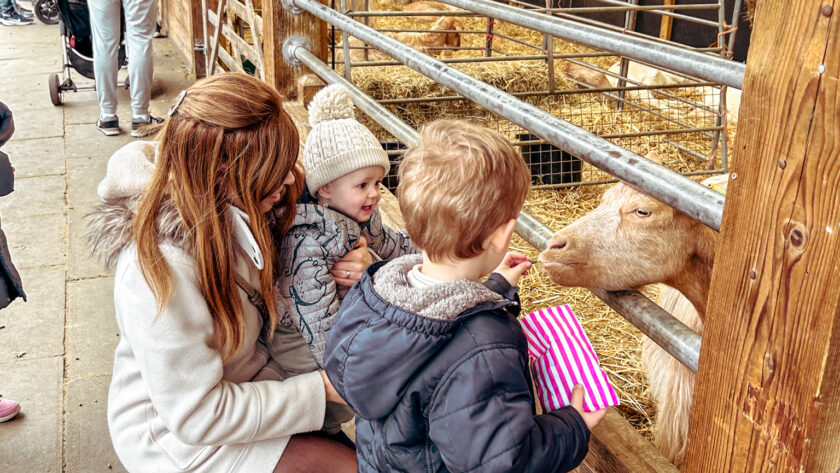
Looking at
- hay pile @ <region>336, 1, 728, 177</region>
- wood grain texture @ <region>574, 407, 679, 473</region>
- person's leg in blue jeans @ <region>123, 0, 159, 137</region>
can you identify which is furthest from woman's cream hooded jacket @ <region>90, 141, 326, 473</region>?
person's leg in blue jeans @ <region>123, 0, 159, 137</region>

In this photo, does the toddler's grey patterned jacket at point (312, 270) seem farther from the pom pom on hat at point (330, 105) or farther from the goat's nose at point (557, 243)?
the goat's nose at point (557, 243)

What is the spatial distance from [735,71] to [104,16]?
5.04 metres

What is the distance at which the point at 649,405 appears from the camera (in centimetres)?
287

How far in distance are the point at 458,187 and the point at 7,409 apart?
2079mm

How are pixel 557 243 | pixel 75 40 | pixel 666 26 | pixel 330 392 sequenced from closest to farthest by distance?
pixel 330 392, pixel 557 243, pixel 75 40, pixel 666 26

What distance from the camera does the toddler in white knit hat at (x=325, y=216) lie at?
5.35 ft

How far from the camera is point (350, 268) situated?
5.47 feet

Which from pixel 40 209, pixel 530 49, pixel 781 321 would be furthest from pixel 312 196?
pixel 530 49

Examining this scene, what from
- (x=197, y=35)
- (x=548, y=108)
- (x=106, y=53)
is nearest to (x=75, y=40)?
(x=106, y=53)

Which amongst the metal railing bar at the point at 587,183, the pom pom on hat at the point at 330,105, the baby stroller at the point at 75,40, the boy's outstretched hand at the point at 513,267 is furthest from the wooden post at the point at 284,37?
the baby stroller at the point at 75,40

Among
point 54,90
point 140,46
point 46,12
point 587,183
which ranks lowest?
point 587,183

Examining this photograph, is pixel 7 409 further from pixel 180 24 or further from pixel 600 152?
pixel 180 24

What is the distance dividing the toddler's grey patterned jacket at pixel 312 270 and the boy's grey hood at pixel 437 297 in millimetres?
406

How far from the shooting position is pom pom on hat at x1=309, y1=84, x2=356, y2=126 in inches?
67.9
